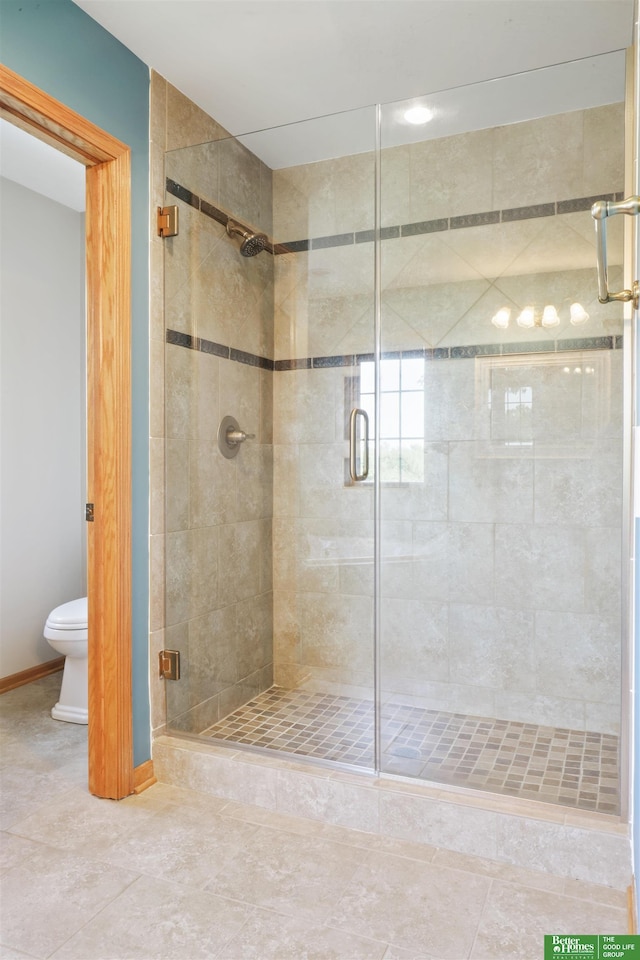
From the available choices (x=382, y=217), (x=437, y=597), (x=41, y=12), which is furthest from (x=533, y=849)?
(x=41, y=12)

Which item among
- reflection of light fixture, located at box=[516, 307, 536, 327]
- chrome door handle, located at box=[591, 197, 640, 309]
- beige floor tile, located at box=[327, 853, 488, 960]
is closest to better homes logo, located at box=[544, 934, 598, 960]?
beige floor tile, located at box=[327, 853, 488, 960]

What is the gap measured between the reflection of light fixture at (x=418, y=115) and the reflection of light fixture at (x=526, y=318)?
677 mm

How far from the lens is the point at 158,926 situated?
1563 millimetres

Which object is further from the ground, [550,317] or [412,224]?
[412,224]

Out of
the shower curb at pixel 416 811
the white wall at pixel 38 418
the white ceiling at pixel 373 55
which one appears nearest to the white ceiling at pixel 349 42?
the white ceiling at pixel 373 55

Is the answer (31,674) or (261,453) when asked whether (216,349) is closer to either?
(261,453)

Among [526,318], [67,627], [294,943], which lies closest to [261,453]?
[526,318]

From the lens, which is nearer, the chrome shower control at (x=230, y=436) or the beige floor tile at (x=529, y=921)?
the beige floor tile at (x=529, y=921)

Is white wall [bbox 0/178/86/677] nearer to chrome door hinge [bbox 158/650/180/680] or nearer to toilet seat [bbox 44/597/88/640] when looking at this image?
toilet seat [bbox 44/597/88/640]

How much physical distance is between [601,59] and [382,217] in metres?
0.72

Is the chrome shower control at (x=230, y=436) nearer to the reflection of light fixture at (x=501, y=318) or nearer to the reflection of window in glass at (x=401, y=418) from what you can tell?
the reflection of window in glass at (x=401, y=418)

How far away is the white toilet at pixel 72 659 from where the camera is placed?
2.84 m

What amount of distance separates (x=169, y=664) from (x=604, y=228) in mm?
1879

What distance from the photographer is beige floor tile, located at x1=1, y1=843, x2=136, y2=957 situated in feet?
5.04
